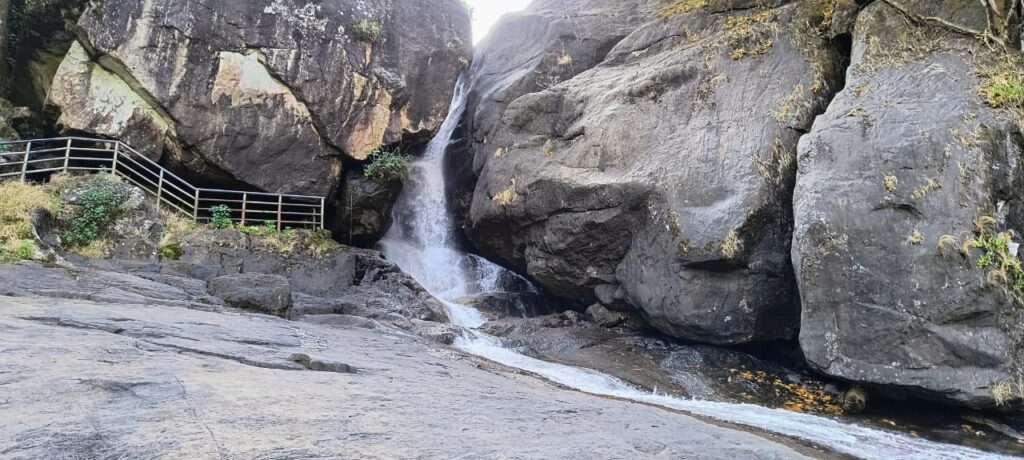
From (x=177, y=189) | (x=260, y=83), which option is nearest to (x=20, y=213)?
(x=177, y=189)

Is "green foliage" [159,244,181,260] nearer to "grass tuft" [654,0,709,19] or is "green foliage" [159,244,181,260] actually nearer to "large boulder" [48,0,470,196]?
"large boulder" [48,0,470,196]

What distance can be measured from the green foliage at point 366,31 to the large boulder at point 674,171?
4246mm

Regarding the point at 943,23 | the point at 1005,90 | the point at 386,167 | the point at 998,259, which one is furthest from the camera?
the point at 386,167

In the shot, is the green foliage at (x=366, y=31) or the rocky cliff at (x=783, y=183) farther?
the green foliage at (x=366, y=31)

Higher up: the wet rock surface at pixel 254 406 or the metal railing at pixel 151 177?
the metal railing at pixel 151 177

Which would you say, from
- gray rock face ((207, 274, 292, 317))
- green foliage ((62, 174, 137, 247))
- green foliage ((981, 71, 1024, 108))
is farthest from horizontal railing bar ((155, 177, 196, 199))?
green foliage ((981, 71, 1024, 108))

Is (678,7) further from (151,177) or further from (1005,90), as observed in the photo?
A: (151,177)

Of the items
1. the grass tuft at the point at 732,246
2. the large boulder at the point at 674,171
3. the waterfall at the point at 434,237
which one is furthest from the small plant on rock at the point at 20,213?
the grass tuft at the point at 732,246

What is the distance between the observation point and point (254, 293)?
10.8 metres

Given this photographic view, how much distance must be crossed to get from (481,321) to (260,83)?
28.7 ft

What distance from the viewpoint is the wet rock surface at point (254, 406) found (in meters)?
3.20

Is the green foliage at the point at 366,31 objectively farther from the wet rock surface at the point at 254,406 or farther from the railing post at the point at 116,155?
the wet rock surface at the point at 254,406

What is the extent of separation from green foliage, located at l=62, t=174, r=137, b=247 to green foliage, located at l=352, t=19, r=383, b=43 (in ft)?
23.7

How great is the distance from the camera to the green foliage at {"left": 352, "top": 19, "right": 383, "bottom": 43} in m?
17.2
